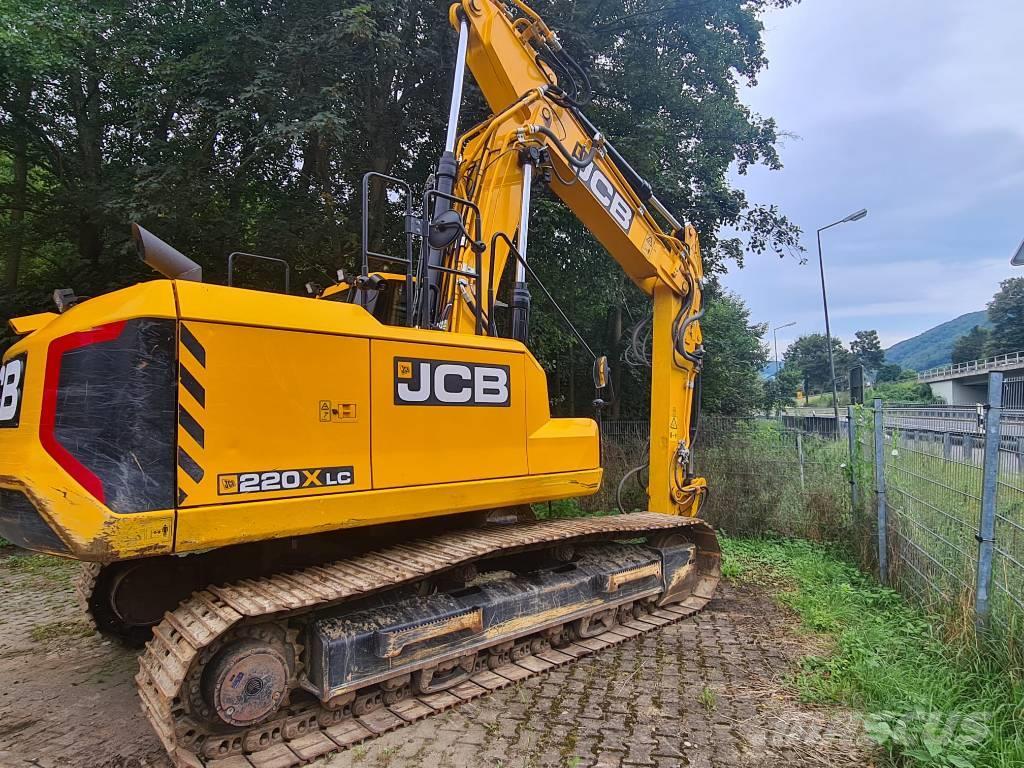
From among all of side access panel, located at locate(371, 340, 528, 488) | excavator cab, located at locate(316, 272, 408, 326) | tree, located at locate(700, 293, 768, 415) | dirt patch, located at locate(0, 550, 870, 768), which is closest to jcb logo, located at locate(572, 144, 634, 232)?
excavator cab, located at locate(316, 272, 408, 326)

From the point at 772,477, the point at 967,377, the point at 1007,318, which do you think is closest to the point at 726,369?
the point at 772,477

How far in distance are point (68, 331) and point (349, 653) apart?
81.1 inches

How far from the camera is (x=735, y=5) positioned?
948 cm

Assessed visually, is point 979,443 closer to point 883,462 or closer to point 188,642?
point 883,462

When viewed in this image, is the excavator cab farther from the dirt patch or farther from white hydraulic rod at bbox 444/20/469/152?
the dirt patch

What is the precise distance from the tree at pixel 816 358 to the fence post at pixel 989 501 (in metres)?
76.0

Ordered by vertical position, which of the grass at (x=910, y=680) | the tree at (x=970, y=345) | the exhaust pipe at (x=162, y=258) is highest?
the tree at (x=970, y=345)

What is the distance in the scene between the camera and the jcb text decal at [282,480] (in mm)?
2986

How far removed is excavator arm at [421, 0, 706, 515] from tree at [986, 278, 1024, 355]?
6687cm

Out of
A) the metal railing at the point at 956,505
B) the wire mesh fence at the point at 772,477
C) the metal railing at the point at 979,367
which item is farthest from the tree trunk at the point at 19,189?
the metal railing at the point at 979,367

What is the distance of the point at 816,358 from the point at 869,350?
33.7ft

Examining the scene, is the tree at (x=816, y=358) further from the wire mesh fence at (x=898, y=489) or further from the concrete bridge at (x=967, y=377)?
the wire mesh fence at (x=898, y=489)

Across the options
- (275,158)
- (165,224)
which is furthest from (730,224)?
(165,224)

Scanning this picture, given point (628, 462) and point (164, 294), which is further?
point (628, 462)
